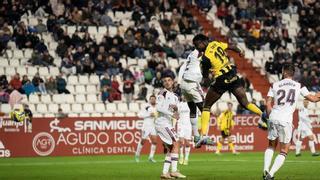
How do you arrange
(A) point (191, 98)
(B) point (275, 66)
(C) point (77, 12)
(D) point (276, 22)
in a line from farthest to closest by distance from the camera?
1. (D) point (276, 22)
2. (B) point (275, 66)
3. (C) point (77, 12)
4. (A) point (191, 98)

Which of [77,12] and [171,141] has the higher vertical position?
[77,12]

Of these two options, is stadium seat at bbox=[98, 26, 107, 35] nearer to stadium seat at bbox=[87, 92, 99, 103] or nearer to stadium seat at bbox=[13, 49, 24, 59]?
stadium seat at bbox=[87, 92, 99, 103]

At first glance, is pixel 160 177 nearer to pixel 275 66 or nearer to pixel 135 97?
pixel 135 97

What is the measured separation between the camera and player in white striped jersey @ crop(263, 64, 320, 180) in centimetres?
1777

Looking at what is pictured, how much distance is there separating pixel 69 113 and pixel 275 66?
12.8 meters

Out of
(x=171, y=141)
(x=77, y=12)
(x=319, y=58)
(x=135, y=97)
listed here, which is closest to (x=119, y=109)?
(x=135, y=97)

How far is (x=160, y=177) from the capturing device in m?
20.1

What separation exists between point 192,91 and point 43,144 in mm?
16012

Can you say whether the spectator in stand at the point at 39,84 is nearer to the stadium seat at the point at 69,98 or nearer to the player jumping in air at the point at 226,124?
the stadium seat at the point at 69,98

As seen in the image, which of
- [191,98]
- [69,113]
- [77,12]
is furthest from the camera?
[77,12]

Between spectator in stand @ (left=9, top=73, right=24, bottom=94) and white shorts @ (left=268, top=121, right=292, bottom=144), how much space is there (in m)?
19.7

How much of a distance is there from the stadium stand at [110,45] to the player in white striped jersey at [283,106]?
1939 cm

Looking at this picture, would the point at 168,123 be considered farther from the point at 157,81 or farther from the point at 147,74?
the point at 147,74

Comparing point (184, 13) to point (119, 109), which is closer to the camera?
A: point (119, 109)
